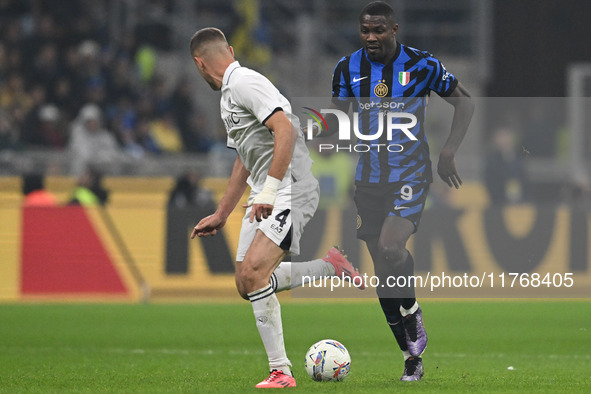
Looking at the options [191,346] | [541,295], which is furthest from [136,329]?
[541,295]

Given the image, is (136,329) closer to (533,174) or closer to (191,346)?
(191,346)

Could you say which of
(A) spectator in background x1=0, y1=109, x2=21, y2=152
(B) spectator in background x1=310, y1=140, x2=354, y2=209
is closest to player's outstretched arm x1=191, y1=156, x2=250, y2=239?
(B) spectator in background x1=310, y1=140, x2=354, y2=209

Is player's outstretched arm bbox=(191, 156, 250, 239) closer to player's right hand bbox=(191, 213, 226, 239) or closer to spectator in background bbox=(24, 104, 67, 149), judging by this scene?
player's right hand bbox=(191, 213, 226, 239)

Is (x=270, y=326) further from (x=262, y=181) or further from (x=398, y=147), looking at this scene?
(x=398, y=147)

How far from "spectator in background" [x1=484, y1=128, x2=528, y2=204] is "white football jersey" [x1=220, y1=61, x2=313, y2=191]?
800cm

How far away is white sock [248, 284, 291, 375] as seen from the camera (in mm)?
6387

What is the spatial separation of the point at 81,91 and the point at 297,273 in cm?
1176

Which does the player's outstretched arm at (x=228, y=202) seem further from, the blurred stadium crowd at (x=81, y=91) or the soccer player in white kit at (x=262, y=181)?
the blurred stadium crowd at (x=81, y=91)

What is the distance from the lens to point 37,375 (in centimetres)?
738

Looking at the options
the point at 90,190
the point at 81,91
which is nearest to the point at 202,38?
the point at 90,190

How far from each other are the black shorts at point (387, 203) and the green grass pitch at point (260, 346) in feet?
3.14

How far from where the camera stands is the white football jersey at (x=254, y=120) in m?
6.32

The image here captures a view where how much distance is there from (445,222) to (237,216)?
2.51 meters

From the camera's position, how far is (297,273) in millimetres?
7141
